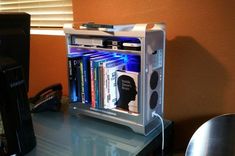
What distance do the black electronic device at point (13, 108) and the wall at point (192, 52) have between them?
0.66 meters

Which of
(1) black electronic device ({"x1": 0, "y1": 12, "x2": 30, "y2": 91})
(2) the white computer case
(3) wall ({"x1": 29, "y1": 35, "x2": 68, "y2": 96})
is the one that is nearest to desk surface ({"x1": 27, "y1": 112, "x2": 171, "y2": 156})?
(2) the white computer case

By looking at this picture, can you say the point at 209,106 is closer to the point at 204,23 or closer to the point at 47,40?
the point at 204,23

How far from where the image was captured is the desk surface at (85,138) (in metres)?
1.04

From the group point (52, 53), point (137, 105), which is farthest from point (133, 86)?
point (52, 53)

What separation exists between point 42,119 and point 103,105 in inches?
14.3

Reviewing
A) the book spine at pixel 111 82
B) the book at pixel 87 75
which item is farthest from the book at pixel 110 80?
the book at pixel 87 75

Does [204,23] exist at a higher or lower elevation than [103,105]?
higher

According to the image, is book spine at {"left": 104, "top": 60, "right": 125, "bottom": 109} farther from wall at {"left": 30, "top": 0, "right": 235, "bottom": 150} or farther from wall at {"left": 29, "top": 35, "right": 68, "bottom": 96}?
A: wall at {"left": 29, "top": 35, "right": 68, "bottom": 96}

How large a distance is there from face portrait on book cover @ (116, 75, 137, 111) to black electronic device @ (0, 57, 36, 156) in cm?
40

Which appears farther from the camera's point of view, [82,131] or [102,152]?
[82,131]

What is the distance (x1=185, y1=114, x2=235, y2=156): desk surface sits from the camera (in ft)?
3.49

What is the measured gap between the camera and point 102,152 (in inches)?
40.6

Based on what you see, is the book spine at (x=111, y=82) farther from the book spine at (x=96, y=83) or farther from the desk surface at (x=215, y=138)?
the desk surface at (x=215, y=138)

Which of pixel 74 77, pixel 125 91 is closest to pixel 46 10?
pixel 74 77
